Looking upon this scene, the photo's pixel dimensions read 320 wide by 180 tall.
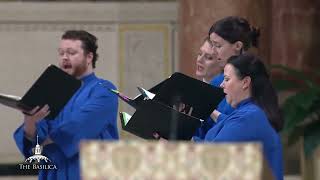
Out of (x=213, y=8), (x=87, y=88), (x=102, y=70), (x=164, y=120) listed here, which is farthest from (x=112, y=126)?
(x=102, y=70)

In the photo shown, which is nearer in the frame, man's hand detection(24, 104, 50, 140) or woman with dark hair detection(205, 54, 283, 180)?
woman with dark hair detection(205, 54, 283, 180)

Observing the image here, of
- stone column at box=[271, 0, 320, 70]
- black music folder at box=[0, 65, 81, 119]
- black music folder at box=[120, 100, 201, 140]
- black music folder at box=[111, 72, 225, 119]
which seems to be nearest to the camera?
black music folder at box=[120, 100, 201, 140]

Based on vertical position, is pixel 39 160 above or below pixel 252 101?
below

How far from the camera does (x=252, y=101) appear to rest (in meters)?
4.52

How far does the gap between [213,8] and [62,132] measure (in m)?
2.57

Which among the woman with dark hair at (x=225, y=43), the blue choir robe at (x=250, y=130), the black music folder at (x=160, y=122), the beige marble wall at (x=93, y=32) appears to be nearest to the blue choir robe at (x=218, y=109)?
the woman with dark hair at (x=225, y=43)

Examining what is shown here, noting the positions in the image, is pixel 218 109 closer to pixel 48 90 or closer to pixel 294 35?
pixel 48 90

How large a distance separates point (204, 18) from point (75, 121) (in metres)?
2.52

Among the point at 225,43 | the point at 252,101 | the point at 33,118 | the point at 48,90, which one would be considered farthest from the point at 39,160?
the point at 252,101

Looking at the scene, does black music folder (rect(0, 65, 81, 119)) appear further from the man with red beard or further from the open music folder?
the open music folder

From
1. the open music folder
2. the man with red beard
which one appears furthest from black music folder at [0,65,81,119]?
the open music folder

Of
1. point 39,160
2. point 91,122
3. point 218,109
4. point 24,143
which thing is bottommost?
point 39,160

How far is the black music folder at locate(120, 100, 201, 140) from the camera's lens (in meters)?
4.50

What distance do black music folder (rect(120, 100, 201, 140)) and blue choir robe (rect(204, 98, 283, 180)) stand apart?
13 centimetres
